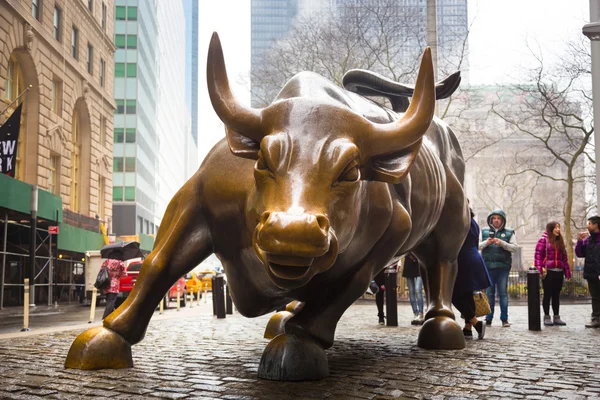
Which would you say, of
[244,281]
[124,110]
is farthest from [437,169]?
[124,110]

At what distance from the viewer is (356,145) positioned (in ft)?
12.2

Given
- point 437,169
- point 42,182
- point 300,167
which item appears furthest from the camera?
point 42,182

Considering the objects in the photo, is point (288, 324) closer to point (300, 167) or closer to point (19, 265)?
point (300, 167)

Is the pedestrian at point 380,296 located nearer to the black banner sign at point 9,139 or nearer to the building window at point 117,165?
the black banner sign at point 9,139

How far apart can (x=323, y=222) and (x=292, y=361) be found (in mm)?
1134

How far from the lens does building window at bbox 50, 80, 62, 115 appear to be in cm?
2172

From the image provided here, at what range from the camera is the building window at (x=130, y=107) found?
170 ft

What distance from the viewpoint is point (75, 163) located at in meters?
26.9

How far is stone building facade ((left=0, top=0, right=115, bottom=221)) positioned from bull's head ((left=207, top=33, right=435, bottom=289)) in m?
14.1

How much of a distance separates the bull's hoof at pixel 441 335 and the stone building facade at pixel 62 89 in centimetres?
1365

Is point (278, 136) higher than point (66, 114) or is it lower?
lower

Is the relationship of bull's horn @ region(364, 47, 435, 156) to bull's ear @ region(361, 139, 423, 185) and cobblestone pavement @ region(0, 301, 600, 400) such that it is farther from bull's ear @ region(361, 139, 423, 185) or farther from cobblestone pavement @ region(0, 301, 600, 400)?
cobblestone pavement @ region(0, 301, 600, 400)

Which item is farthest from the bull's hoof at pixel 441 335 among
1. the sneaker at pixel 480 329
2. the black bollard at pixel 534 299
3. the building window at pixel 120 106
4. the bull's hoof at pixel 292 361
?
the building window at pixel 120 106

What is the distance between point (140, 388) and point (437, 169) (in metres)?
3.37
